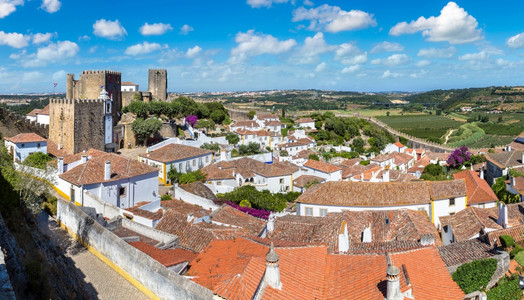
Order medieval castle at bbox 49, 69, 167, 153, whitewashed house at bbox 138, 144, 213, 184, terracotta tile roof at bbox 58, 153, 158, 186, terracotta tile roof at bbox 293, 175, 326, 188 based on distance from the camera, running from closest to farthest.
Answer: terracotta tile roof at bbox 58, 153, 158, 186 < whitewashed house at bbox 138, 144, 213, 184 < medieval castle at bbox 49, 69, 167, 153 < terracotta tile roof at bbox 293, 175, 326, 188

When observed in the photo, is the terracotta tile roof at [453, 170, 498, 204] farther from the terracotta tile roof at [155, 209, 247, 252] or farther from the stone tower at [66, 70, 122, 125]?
the stone tower at [66, 70, 122, 125]

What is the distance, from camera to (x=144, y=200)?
18906mm

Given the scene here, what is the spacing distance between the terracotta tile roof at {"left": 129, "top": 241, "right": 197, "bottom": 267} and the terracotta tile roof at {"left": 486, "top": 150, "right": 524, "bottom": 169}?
25.6 m

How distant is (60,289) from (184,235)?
6.41 metres

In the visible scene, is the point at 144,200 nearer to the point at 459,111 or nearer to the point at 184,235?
the point at 184,235

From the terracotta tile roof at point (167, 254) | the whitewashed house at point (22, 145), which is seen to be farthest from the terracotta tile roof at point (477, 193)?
the whitewashed house at point (22, 145)

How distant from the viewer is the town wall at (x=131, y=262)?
8.22 m

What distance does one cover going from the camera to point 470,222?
16.4 meters

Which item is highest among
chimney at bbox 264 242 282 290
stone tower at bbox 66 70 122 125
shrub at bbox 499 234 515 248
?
stone tower at bbox 66 70 122 125

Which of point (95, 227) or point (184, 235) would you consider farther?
point (184, 235)

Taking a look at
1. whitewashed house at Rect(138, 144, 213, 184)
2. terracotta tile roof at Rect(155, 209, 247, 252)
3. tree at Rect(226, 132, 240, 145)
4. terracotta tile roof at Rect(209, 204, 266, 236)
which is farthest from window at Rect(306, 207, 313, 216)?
tree at Rect(226, 132, 240, 145)

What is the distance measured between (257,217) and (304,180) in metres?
11.3

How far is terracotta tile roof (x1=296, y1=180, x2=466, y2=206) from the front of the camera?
1930cm

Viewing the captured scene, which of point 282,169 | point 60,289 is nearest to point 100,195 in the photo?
point 60,289
